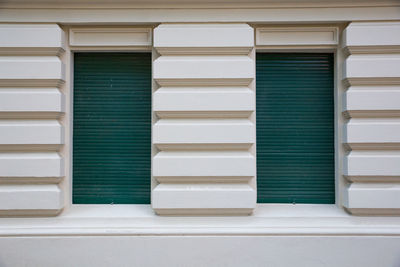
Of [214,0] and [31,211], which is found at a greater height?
[214,0]

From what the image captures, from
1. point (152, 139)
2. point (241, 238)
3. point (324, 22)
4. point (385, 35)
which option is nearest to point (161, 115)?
point (152, 139)

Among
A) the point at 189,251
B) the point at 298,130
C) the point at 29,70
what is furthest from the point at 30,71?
the point at 298,130

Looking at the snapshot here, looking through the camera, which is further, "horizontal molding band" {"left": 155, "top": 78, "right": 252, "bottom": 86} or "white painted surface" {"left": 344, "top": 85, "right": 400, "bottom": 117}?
"horizontal molding band" {"left": 155, "top": 78, "right": 252, "bottom": 86}

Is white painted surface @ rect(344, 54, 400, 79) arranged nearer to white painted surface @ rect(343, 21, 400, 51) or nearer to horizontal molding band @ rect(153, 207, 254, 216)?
white painted surface @ rect(343, 21, 400, 51)

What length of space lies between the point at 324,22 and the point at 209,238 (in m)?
3.52

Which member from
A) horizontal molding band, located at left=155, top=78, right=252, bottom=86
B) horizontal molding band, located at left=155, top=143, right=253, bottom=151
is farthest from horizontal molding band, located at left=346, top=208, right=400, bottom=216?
horizontal molding band, located at left=155, top=78, right=252, bottom=86

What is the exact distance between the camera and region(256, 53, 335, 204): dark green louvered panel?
174 inches

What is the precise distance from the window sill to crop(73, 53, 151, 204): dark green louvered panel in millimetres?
354

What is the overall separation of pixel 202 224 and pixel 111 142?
73.8 inches

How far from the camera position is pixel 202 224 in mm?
4066

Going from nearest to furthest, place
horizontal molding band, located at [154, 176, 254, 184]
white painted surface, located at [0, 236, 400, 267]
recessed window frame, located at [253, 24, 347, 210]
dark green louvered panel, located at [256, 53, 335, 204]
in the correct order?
white painted surface, located at [0, 236, 400, 267]
horizontal molding band, located at [154, 176, 254, 184]
recessed window frame, located at [253, 24, 347, 210]
dark green louvered panel, located at [256, 53, 335, 204]

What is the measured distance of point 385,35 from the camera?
158 inches

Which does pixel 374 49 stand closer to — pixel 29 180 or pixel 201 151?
pixel 201 151

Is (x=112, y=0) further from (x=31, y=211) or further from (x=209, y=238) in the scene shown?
(x=209, y=238)
